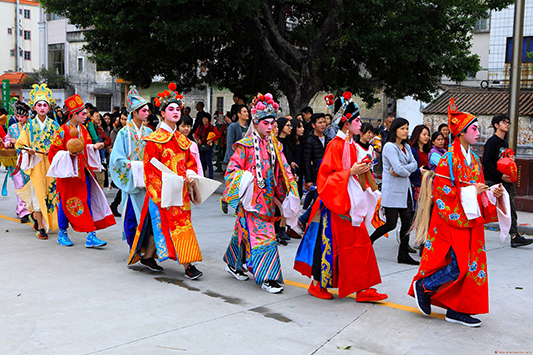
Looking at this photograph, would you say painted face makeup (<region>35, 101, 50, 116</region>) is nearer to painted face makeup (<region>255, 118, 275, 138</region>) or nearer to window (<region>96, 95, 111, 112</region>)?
painted face makeup (<region>255, 118, 275, 138</region>)

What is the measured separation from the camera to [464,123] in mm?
4953

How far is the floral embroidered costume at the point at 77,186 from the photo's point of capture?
24.7 feet

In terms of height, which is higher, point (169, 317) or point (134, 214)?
point (134, 214)

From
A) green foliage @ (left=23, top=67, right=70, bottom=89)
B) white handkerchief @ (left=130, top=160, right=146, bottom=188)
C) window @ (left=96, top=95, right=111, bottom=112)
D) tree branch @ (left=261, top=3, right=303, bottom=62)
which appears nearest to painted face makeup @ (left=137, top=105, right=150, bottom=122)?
white handkerchief @ (left=130, top=160, right=146, bottom=188)

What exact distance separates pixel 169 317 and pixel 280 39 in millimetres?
11121

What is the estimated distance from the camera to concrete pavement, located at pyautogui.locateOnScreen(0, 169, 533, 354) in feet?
13.9

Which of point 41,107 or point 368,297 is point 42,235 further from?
point 368,297

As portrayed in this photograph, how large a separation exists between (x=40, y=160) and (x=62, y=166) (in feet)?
3.85

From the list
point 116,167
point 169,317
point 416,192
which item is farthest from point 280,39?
point 169,317

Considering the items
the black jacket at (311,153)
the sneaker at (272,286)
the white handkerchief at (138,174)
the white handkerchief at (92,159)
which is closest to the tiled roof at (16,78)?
the white handkerchief at (92,159)

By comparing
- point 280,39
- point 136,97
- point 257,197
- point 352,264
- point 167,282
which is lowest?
point 167,282

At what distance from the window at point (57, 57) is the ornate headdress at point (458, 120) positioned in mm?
37451

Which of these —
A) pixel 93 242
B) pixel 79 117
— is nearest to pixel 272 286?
pixel 93 242

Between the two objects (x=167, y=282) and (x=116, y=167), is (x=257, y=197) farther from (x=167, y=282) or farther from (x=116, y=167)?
(x=116, y=167)
